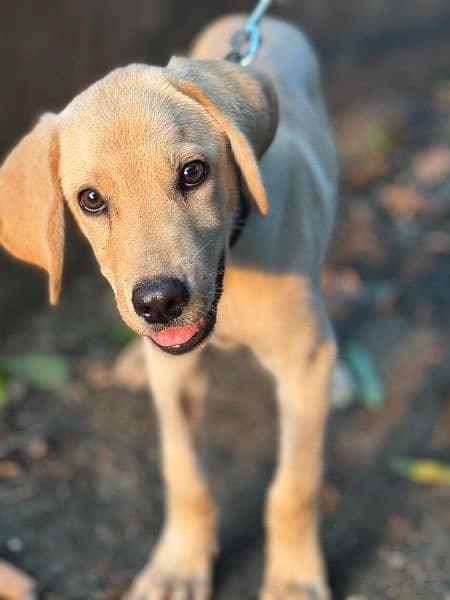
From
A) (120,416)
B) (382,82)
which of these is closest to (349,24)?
(382,82)

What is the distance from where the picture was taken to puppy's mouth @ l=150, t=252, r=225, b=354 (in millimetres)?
2979

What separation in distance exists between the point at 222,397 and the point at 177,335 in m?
2.08

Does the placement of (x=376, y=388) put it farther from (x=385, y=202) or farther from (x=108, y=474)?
(x=385, y=202)

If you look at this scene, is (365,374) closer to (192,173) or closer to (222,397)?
(222,397)

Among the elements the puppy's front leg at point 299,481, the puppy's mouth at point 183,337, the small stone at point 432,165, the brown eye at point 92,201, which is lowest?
the small stone at point 432,165

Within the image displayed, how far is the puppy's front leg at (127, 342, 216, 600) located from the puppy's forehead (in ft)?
3.60

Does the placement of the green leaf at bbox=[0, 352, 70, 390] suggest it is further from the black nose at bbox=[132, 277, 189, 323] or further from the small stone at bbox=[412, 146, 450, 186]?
the small stone at bbox=[412, 146, 450, 186]

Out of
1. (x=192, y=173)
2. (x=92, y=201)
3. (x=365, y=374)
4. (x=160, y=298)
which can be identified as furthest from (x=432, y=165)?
(x=160, y=298)

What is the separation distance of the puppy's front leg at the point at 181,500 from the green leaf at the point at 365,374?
1.22 metres

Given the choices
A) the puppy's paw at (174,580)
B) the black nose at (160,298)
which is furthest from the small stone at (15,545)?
the black nose at (160,298)

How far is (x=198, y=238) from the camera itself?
9.49 feet

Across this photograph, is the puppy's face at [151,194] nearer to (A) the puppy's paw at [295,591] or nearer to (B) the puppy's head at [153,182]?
(B) the puppy's head at [153,182]

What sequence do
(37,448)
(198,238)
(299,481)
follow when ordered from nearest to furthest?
(198,238) → (299,481) → (37,448)

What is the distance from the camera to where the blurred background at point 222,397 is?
412 centimetres
